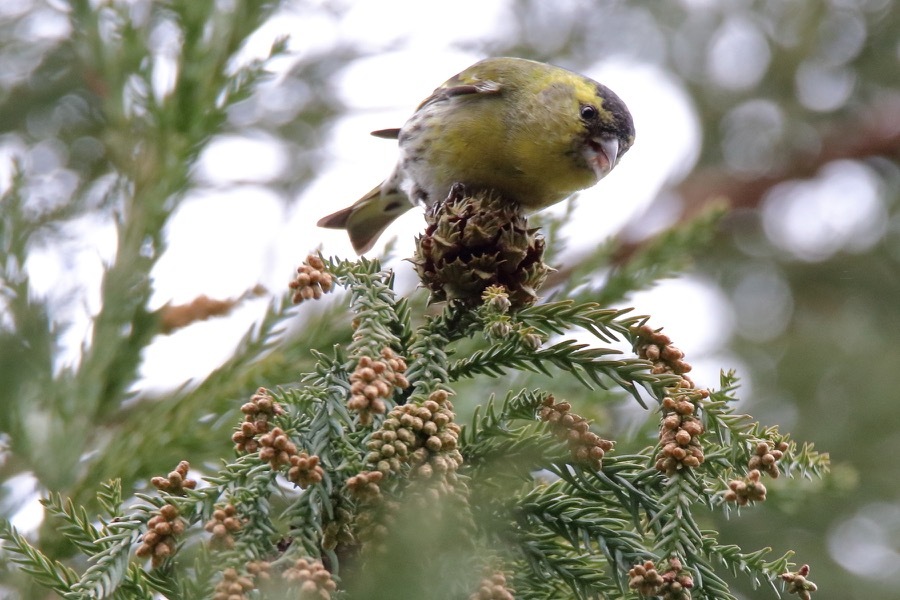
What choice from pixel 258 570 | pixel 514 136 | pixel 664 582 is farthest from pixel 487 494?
pixel 514 136

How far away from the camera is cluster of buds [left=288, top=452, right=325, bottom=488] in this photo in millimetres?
1248

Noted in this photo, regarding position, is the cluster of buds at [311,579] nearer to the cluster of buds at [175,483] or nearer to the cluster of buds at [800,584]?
the cluster of buds at [175,483]

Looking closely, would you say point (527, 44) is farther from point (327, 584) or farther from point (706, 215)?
point (327, 584)

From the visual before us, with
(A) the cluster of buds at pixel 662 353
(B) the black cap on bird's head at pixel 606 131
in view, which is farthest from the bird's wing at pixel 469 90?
(A) the cluster of buds at pixel 662 353

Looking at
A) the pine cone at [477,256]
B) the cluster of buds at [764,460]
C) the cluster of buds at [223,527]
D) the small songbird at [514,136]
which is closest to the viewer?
the cluster of buds at [223,527]

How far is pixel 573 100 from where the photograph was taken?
10.5 feet

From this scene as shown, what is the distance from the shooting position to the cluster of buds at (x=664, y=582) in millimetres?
1264

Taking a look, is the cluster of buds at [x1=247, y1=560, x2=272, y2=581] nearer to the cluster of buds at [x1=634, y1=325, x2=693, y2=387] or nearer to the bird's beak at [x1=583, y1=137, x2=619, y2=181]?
the cluster of buds at [x1=634, y1=325, x2=693, y2=387]

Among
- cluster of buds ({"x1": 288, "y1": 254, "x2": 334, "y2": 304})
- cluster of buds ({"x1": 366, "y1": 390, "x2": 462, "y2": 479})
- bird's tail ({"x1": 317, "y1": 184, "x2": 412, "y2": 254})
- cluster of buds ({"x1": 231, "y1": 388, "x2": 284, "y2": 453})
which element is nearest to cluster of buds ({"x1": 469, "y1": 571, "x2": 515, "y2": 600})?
cluster of buds ({"x1": 366, "y1": 390, "x2": 462, "y2": 479})

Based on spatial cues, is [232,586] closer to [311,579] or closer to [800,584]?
[311,579]

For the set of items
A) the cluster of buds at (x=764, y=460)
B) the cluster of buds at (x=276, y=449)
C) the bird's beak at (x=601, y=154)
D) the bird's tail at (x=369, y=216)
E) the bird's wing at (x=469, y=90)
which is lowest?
the bird's tail at (x=369, y=216)

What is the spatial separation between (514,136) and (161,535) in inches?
77.6

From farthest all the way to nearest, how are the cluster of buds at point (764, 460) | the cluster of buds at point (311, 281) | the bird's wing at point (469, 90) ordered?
the bird's wing at point (469, 90) → the cluster of buds at point (311, 281) → the cluster of buds at point (764, 460)

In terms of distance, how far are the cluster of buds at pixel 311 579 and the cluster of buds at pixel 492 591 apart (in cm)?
23
